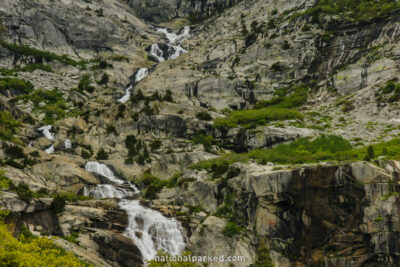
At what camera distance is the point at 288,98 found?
58438mm

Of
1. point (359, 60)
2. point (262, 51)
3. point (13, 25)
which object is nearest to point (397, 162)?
A: point (359, 60)

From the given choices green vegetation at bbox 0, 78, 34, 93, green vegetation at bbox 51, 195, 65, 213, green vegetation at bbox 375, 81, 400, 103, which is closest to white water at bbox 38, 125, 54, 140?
green vegetation at bbox 0, 78, 34, 93

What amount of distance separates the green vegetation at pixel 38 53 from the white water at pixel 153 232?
65306 millimetres

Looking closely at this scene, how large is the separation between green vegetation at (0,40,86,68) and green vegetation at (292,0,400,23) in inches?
2380

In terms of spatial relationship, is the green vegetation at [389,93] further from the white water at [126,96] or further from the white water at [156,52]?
the white water at [156,52]

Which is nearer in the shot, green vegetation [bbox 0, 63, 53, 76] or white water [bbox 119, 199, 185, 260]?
white water [bbox 119, 199, 185, 260]

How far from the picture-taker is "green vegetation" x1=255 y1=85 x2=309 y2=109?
55844 millimetres

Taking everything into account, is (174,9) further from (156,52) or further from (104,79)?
(104,79)

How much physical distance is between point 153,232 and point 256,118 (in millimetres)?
26886

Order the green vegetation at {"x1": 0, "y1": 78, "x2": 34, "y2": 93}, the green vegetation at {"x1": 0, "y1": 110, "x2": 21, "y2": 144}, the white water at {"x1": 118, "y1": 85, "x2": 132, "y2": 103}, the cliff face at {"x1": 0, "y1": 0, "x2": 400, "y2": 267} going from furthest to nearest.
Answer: the white water at {"x1": 118, "y1": 85, "x2": 132, "y2": 103}
the green vegetation at {"x1": 0, "y1": 78, "x2": 34, "y2": 93}
the green vegetation at {"x1": 0, "y1": 110, "x2": 21, "y2": 144}
the cliff face at {"x1": 0, "y1": 0, "x2": 400, "y2": 267}

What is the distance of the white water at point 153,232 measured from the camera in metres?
30.1

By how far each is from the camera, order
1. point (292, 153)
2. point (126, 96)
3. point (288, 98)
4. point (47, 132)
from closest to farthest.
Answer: point (292, 153) < point (47, 132) < point (288, 98) < point (126, 96)

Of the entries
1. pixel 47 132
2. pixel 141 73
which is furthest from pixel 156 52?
pixel 47 132

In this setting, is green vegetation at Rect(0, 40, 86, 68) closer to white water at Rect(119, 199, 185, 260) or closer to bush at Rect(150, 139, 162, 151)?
bush at Rect(150, 139, 162, 151)
